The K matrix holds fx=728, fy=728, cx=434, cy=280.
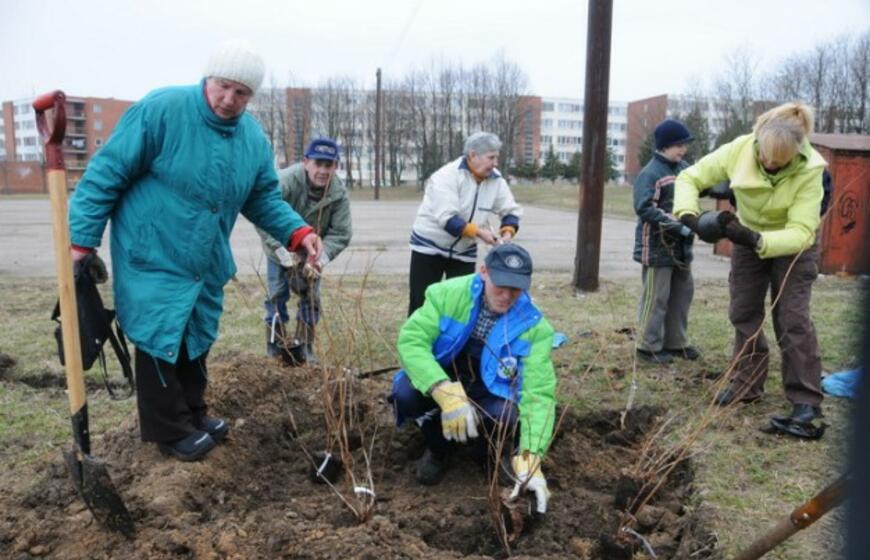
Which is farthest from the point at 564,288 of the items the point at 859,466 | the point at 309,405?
the point at 859,466

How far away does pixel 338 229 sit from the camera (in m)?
4.73

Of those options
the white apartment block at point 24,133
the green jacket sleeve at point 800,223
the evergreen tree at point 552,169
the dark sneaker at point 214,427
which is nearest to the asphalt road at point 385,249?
the dark sneaker at point 214,427

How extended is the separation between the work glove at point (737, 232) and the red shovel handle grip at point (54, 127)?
3006 mm

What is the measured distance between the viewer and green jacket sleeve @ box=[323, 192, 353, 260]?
15.3ft

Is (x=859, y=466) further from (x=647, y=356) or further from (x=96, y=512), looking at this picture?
(x=647, y=356)

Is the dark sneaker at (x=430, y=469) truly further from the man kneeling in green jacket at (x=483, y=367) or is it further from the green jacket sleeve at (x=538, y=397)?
the green jacket sleeve at (x=538, y=397)

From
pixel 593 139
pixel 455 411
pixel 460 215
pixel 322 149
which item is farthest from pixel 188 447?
pixel 593 139

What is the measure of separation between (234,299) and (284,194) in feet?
9.54

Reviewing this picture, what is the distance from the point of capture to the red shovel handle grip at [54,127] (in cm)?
249

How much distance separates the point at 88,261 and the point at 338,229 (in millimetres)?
2081

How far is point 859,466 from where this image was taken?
85 centimetres

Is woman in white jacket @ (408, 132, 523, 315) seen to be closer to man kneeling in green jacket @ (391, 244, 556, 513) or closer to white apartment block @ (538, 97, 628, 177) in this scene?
man kneeling in green jacket @ (391, 244, 556, 513)

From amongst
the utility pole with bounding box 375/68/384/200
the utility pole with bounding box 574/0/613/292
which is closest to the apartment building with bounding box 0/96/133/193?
the utility pole with bounding box 375/68/384/200

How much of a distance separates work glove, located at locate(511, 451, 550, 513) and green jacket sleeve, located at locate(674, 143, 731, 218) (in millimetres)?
1795
